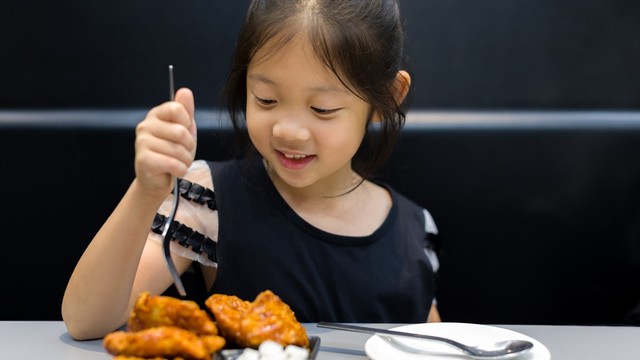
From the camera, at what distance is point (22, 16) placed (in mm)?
1542

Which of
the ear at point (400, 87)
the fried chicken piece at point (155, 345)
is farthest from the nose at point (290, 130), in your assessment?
the fried chicken piece at point (155, 345)

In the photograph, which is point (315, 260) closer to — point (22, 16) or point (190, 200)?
point (190, 200)

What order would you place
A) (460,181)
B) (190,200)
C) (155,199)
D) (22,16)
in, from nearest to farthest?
(155,199)
(190,200)
(22,16)
(460,181)

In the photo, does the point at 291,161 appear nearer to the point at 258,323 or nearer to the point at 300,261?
the point at 300,261

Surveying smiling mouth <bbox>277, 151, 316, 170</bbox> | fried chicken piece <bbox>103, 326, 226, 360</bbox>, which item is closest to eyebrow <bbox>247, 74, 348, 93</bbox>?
smiling mouth <bbox>277, 151, 316, 170</bbox>

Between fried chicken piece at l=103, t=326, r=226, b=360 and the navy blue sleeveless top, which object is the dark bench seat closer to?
the navy blue sleeveless top

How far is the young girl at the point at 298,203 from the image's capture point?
1.05 metres

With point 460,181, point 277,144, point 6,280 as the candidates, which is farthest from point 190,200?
point 460,181

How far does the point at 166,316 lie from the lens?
85 centimetres

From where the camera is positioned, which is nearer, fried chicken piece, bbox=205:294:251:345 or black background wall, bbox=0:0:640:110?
fried chicken piece, bbox=205:294:251:345

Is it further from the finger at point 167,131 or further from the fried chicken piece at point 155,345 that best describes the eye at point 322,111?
the fried chicken piece at point 155,345

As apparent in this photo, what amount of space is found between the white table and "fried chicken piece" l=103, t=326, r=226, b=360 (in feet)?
0.48

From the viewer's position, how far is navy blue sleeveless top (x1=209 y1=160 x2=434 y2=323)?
1.38 metres

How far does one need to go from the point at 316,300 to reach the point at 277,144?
1.13ft
